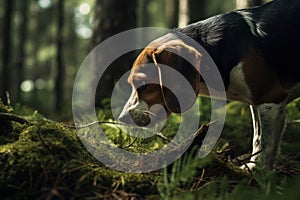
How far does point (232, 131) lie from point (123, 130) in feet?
7.42

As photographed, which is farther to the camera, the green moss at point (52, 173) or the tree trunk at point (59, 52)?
the tree trunk at point (59, 52)

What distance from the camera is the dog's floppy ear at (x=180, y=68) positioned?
4523 mm

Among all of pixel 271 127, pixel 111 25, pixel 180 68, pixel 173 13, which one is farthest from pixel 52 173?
pixel 173 13

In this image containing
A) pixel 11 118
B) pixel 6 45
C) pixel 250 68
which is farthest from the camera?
pixel 6 45

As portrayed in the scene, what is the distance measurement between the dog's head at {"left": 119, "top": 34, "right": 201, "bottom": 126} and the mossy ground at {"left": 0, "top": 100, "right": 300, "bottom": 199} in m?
0.61

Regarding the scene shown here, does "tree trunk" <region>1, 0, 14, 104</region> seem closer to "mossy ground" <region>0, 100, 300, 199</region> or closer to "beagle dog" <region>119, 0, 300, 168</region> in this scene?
"beagle dog" <region>119, 0, 300, 168</region>

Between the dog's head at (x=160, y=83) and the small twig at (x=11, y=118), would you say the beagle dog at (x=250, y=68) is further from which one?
the small twig at (x=11, y=118)

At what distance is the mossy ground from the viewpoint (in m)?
2.82

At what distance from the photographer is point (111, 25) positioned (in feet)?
27.4

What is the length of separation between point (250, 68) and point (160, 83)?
886 mm

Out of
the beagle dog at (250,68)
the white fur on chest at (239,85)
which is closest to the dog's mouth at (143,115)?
the beagle dog at (250,68)

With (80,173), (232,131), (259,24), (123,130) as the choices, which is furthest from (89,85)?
(80,173)

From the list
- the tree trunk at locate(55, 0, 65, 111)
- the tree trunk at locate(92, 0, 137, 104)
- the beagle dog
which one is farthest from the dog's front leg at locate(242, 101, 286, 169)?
the tree trunk at locate(55, 0, 65, 111)

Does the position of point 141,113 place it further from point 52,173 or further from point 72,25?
point 72,25
